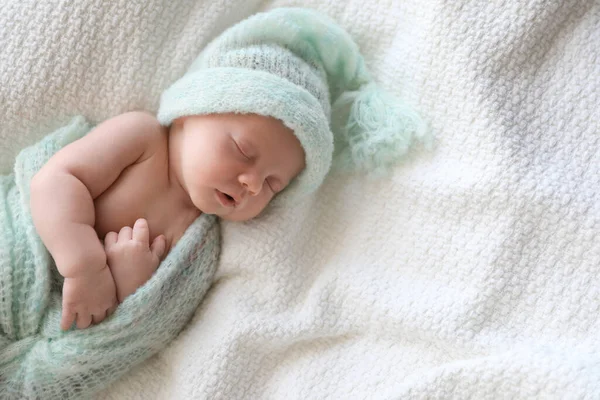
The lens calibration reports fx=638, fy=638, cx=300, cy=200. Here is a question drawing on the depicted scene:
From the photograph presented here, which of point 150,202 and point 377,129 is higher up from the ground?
point 377,129

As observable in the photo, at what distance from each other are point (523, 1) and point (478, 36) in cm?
13

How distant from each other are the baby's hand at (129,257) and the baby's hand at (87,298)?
2 centimetres

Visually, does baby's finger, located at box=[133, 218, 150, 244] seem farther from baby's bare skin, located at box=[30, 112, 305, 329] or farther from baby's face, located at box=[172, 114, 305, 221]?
baby's face, located at box=[172, 114, 305, 221]

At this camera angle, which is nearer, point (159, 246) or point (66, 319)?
point (66, 319)

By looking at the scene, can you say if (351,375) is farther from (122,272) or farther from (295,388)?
(122,272)

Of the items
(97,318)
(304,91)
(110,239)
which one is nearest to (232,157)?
(304,91)

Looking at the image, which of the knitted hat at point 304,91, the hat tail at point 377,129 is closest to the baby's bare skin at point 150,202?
the knitted hat at point 304,91

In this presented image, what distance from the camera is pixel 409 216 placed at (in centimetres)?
147

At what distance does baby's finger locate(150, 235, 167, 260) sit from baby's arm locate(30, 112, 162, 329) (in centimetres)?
11

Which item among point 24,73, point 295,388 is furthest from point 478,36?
point 24,73

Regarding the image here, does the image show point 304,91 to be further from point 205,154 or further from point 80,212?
point 80,212

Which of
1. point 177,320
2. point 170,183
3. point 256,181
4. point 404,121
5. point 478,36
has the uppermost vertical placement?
point 478,36

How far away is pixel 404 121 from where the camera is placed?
1.45 meters

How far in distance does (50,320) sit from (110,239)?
202 mm
